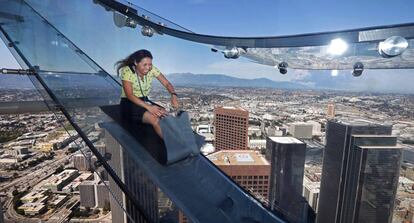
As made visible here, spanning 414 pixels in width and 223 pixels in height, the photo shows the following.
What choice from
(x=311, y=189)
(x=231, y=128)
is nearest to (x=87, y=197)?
(x=231, y=128)

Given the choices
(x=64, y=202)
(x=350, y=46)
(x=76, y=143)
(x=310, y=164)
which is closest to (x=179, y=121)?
(x=76, y=143)

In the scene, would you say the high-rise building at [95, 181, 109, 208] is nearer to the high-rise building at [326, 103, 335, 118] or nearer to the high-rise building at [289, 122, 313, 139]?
the high-rise building at [326, 103, 335, 118]

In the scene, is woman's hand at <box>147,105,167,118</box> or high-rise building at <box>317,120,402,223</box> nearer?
woman's hand at <box>147,105,167,118</box>

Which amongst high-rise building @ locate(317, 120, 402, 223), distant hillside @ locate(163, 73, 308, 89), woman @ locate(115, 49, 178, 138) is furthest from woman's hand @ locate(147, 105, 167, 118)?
high-rise building @ locate(317, 120, 402, 223)

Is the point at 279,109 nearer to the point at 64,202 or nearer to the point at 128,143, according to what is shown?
the point at 128,143

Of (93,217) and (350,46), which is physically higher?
(350,46)

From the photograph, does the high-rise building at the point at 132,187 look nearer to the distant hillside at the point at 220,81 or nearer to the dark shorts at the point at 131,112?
the dark shorts at the point at 131,112

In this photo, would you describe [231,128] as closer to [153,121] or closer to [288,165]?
[288,165]
